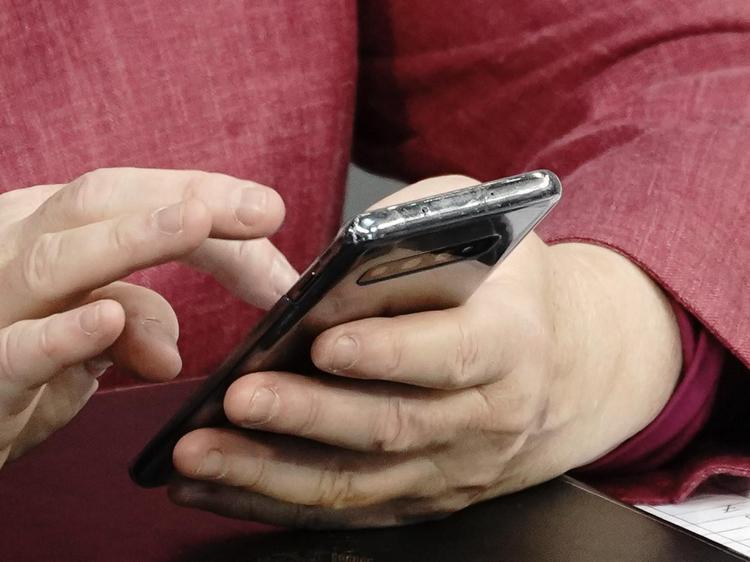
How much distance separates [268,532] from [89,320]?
97 mm

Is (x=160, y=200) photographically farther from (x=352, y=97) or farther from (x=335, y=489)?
(x=352, y=97)

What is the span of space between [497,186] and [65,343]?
126 millimetres

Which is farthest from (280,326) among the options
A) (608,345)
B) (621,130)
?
(621,130)

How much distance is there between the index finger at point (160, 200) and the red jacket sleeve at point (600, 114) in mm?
187

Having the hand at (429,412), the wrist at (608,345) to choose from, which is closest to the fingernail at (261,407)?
the hand at (429,412)

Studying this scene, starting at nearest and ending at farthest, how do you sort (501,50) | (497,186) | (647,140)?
(497,186)
(647,140)
(501,50)

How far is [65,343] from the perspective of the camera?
297mm

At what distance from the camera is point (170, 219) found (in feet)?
0.97

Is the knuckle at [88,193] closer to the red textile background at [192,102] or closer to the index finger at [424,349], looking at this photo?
the index finger at [424,349]

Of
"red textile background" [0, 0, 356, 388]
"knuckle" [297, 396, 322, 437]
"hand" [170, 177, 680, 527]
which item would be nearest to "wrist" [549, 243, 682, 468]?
"hand" [170, 177, 680, 527]

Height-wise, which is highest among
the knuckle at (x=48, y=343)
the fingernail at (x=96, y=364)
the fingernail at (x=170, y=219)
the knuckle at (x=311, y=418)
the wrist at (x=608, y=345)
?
the fingernail at (x=170, y=219)

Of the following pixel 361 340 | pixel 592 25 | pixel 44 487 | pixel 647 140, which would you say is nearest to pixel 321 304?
pixel 361 340

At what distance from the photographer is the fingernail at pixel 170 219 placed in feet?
0.97

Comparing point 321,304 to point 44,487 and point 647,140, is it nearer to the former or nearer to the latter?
point 44,487
